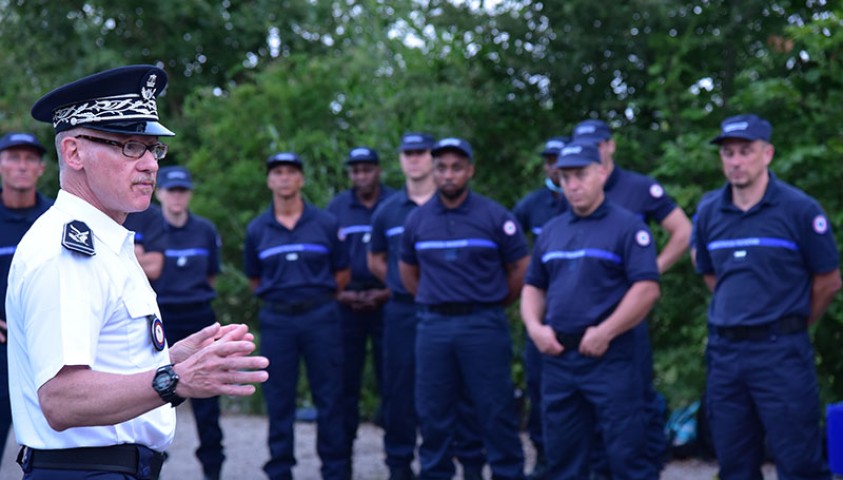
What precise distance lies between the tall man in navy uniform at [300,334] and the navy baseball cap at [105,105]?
17.8 feet

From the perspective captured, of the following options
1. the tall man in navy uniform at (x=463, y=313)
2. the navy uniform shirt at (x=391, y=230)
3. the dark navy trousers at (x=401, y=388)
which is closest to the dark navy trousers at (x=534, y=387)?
the dark navy trousers at (x=401, y=388)

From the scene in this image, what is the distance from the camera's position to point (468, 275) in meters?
7.95

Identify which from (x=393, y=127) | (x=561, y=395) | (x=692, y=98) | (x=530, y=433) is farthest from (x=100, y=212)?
(x=393, y=127)

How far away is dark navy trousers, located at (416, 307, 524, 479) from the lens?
7863mm

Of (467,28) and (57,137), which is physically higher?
(467,28)

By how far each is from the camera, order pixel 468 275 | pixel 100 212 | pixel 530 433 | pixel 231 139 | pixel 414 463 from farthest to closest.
Result: pixel 231 139 → pixel 414 463 → pixel 530 433 → pixel 468 275 → pixel 100 212

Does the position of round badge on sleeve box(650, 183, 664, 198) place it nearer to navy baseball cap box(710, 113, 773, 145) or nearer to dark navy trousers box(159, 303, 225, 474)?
navy baseball cap box(710, 113, 773, 145)

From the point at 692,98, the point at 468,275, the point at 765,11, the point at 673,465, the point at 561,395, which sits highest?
the point at 765,11

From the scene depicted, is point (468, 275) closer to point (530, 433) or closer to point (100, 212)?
point (530, 433)

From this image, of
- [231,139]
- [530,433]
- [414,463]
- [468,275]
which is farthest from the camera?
[231,139]

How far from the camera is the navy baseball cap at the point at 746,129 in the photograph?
684 cm

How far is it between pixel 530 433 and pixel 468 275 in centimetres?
175

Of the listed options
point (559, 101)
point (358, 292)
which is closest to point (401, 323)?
point (358, 292)

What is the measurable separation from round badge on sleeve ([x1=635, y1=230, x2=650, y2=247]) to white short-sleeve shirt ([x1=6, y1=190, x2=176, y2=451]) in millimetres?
4072
